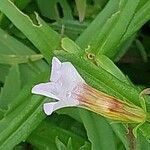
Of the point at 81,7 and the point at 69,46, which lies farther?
the point at 81,7

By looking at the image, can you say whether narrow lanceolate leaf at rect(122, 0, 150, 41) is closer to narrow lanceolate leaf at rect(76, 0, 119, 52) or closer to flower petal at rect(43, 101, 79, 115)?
narrow lanceolate leaf at rect(76, 0, 119, 52)

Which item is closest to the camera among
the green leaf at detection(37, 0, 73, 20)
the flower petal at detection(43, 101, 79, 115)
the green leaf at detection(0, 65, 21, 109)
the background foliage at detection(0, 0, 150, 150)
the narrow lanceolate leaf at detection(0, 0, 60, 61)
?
the flower petal at detection(43, 101, 79, 115)

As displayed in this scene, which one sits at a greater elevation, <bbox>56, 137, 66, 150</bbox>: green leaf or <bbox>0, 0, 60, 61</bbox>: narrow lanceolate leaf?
<bbox>0, 0, 60, 61</bbox>: narrow lanceolate leaf

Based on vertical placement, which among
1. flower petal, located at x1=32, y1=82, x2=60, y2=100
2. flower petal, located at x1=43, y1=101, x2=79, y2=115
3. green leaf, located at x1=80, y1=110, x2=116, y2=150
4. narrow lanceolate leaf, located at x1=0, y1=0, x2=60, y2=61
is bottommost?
green leaf, located at x1=80, y1=110, x2=116, y2=150

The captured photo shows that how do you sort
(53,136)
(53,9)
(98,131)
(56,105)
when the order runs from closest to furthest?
1. (56,105)
2. (98,131)
3. (53,136)
4. (53,9)

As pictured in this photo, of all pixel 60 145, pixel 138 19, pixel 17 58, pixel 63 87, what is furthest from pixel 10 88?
pixel 63 87

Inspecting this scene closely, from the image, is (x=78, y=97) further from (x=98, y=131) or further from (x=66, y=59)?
(x=98, y=131)

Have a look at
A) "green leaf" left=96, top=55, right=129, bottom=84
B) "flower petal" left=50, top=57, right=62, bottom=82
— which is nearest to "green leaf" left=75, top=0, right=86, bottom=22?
"green leaf" left=96, top=55, right=129, bottom=84

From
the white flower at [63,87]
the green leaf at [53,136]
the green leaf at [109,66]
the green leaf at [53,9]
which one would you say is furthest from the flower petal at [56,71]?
the green leaf at [53,9]
